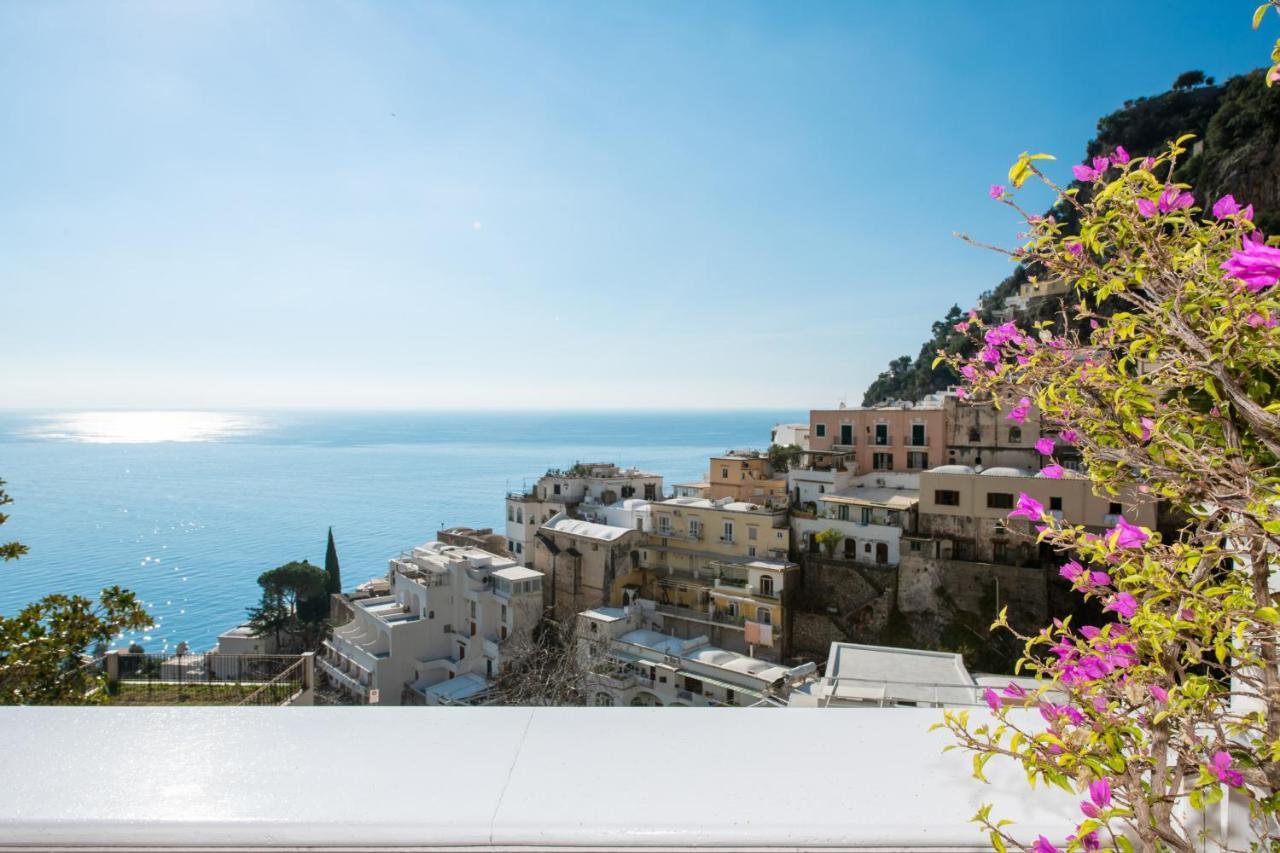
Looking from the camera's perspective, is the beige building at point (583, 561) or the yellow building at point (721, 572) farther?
the beige building at point (583, 561)

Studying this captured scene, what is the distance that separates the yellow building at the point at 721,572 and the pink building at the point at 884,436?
2912 millimetres

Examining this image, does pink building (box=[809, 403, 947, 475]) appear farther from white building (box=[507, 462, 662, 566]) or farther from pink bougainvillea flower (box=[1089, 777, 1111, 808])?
A: pink bougainvillea flower (box=[1089, 777, 1111, 808])

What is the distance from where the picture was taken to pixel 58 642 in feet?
10.4

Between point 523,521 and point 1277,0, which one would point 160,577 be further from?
point 1277,0

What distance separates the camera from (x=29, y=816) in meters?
0.95

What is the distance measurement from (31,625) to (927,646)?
47.1 feet

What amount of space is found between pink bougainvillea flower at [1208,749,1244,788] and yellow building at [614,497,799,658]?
47.1ft

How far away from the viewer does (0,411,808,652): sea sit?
87.1 ft

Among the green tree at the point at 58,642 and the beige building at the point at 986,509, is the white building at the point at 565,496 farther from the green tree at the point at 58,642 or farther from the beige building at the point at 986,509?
the green tree at the point at 58,642

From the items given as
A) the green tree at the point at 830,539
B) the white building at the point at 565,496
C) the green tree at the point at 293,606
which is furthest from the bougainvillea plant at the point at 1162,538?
the green tree at the point at 293,606

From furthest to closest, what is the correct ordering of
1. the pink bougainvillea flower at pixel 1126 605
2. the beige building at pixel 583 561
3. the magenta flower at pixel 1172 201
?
1. the beige building at pixel 583 561
2. the magenta flower at pixel 1172 201
3. the pink bougainvillea flower at pixel 1126 605

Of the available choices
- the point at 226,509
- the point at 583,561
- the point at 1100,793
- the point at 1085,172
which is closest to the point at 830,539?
the point at 583,561

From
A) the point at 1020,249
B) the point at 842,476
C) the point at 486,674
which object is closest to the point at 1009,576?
the point at 842,476

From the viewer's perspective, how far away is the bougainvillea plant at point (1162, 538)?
0.72 m
